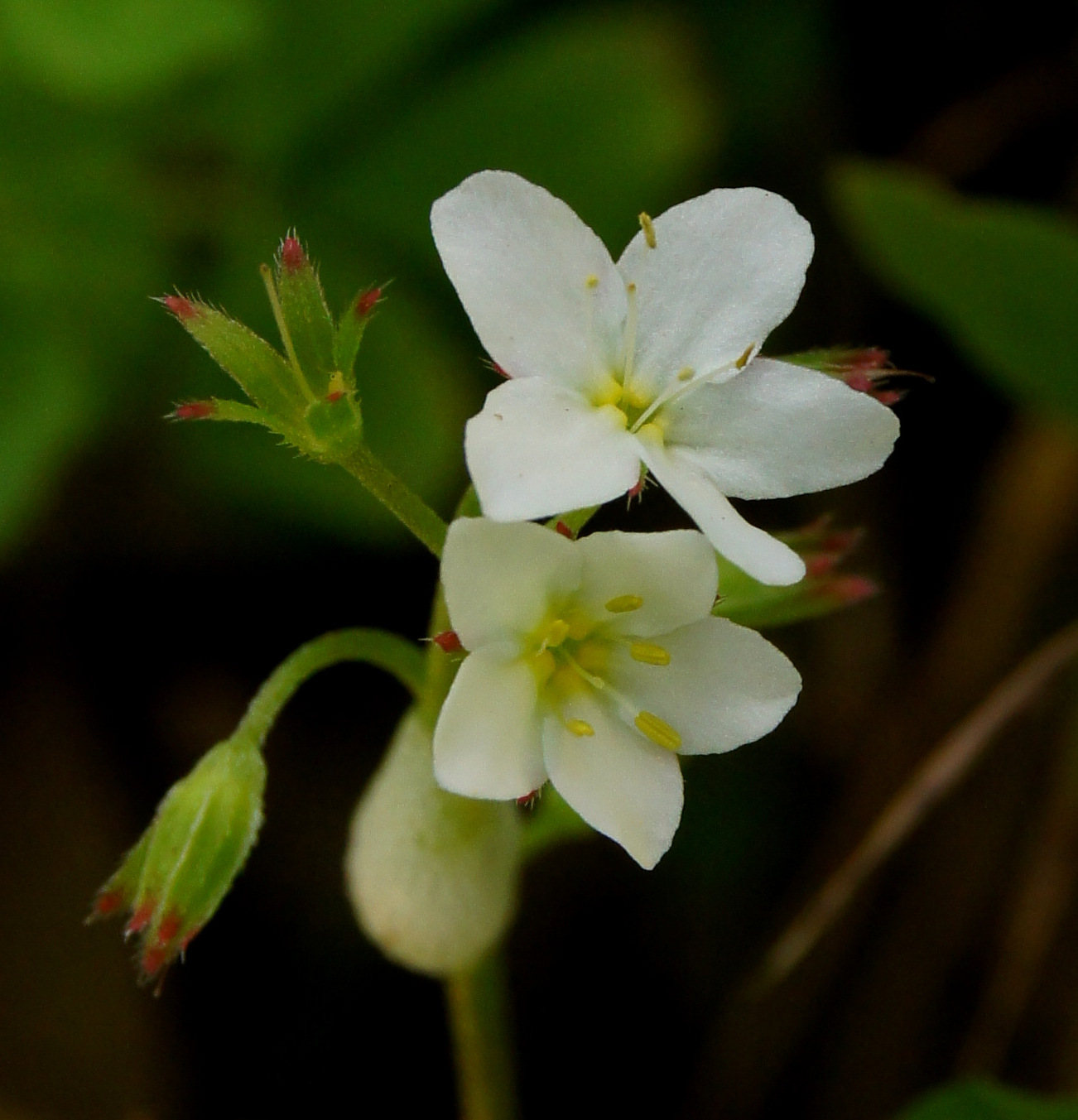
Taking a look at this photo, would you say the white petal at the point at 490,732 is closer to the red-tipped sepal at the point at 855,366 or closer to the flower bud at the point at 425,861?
the flower bud at the point at 425,861

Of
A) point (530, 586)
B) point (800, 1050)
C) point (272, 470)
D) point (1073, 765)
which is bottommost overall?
point (800, 1050)

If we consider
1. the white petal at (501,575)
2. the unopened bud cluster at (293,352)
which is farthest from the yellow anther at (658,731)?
the unopened bud cluster at (293,352)

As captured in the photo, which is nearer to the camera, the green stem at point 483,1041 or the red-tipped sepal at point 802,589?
the red-tipped sepal at point 802,589

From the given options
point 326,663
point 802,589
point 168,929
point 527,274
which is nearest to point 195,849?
point 168,929

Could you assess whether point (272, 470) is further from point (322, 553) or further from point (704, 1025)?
point (704, 1025)

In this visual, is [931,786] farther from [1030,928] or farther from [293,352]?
A: [293,352]

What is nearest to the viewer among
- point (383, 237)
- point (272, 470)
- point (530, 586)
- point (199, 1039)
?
point (530, 586)

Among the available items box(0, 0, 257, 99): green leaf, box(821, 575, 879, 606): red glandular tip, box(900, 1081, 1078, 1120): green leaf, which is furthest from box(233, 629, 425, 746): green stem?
box(0, 0, 257, 99): green leaf

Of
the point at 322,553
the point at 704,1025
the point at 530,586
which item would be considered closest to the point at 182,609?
the point at 322,553
